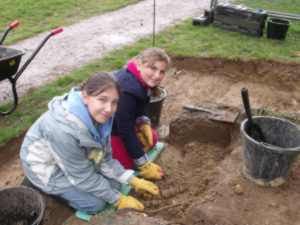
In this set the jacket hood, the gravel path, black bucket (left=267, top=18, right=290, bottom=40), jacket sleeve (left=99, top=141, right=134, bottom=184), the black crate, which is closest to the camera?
the jacket hood

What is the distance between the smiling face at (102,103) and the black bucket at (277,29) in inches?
213

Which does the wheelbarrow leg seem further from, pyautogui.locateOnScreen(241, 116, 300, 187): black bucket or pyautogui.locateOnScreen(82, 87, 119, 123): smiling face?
pyautogui.locateOnScreen(241, 116, 300, 187): black bucket

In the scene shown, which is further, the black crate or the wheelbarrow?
the black crate

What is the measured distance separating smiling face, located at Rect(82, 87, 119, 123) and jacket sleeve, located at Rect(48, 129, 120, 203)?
0.25 m

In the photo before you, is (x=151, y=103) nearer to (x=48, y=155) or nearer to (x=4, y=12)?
(x=48, y=155)

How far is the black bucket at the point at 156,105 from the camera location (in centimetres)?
437

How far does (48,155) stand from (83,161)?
0.30 m

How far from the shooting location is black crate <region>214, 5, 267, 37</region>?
7512mm

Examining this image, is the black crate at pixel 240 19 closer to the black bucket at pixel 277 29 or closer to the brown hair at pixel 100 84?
the black bucket at pixel 277 29

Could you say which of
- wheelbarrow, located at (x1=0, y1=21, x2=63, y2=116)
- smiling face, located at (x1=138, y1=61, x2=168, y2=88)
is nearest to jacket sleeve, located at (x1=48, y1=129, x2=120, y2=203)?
smiling face, located at (x1=138, y1=61, x2=168, y2=88)

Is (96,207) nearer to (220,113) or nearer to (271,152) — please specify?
(271,152)

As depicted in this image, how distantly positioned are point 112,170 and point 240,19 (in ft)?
17.6

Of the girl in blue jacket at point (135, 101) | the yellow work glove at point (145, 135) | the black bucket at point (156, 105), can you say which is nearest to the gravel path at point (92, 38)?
the black bucket at point (156, 105)

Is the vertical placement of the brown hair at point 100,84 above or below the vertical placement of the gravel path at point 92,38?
above
